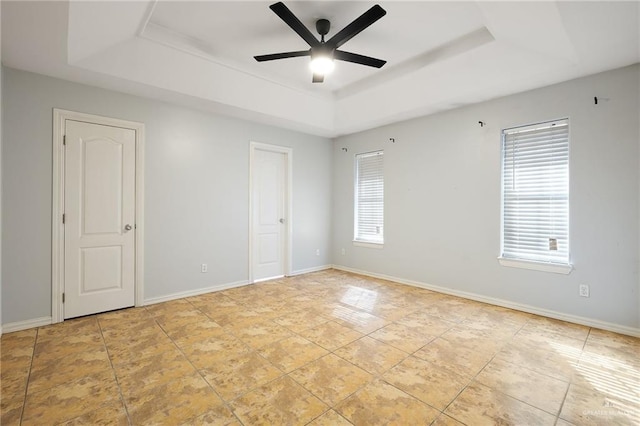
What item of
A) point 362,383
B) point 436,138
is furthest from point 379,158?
point 362,383

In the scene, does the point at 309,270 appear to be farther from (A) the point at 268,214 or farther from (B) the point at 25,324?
(B) the point at 25,324

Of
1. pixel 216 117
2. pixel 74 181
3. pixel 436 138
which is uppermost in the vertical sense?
pixel 216 117

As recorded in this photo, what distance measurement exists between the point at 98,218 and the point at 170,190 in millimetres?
850

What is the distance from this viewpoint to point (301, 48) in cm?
353

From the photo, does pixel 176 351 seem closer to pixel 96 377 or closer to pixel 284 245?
pixel 96 377

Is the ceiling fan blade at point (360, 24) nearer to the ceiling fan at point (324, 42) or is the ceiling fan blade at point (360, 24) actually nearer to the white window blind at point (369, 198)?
the ceiling fan at point (324, 42)

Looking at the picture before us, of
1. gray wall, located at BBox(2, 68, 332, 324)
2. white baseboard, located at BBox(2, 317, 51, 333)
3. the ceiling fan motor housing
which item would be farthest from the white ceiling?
white baseboard, located at BBox(2, 317, 51, 333)

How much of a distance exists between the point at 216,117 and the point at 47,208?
2.27 meters

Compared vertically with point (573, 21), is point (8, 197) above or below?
below

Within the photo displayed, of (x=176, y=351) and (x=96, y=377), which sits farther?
(x=176, y=351)

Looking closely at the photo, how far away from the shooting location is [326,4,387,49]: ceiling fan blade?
2.31 metres

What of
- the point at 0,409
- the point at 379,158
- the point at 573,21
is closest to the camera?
the point at 0,409

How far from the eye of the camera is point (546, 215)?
11.2 feet

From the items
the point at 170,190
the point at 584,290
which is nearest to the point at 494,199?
the point at 584,290
